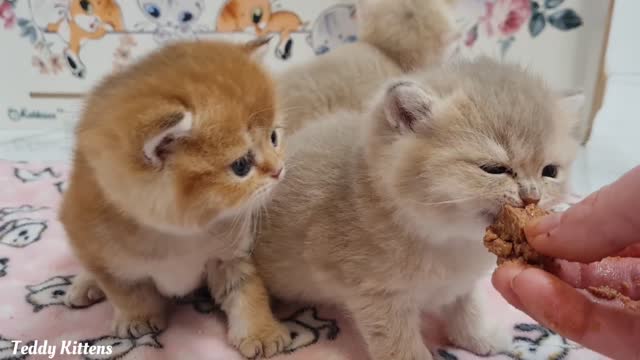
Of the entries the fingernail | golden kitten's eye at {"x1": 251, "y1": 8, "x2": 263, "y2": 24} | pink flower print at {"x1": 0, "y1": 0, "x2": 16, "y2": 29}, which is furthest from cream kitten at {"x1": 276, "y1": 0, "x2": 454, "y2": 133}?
pink flower print at {"x1": 0, "y1": 0, "x2": 16, "y2": 29}

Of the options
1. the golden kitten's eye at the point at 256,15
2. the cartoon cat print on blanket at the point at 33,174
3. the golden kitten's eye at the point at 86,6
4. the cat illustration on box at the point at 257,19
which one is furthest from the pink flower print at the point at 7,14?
the golden kitten's eye at the point at 256,15

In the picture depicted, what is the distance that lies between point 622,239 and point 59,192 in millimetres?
1483

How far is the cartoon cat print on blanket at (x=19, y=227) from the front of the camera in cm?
158

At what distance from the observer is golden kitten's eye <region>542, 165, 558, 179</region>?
3.21ft

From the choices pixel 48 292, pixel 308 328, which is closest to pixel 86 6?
pixel 48 292

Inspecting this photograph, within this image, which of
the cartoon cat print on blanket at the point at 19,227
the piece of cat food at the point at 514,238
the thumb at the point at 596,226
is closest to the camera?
the thumb at the point at 596,226

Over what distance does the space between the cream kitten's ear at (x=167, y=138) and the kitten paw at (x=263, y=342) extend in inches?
15.6

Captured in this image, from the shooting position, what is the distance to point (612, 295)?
93cm

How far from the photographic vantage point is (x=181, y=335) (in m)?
1.25

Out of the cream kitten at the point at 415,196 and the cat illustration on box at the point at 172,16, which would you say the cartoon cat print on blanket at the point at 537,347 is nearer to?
the cream kitten at the point at 415,196

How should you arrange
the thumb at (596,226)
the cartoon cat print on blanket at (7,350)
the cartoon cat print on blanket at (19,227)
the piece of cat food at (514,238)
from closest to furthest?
the thumb at (596,226), the piece of cat food at (514,238), the cartoon cat print on blanket at (7,350), the cartoon cat print on blanket at (19,227)

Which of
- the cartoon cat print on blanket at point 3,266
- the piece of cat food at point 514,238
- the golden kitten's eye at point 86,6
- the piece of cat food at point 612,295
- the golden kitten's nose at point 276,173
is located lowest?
the cartoon cat print on blanket at point 3,266

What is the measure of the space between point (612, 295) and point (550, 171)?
0.65 feet

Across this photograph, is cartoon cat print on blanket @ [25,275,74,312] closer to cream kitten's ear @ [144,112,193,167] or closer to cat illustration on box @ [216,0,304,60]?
cream kitten's ear @ [144,112,193,167]
